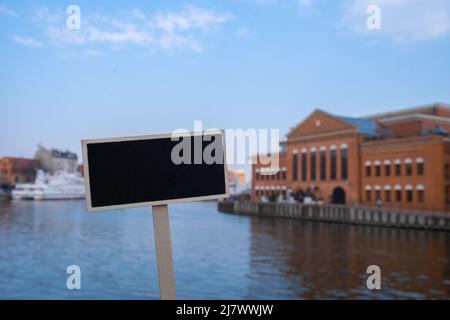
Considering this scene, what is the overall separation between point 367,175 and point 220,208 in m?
38.5

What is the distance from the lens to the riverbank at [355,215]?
47250mm

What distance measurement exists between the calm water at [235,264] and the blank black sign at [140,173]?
16.6 meters

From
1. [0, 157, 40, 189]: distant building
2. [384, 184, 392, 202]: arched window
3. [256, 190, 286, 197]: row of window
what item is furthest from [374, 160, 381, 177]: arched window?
[0, 157, 40, 189]: distant building

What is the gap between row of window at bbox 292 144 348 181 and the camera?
63.6 meters

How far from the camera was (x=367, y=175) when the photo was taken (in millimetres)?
60312

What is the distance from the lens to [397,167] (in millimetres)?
56125

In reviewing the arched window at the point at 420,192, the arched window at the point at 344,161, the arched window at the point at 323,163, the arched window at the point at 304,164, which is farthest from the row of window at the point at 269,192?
the arched window at the point at 420,192

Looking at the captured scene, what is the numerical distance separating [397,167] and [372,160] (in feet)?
13.0

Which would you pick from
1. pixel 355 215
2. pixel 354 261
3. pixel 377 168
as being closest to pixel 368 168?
pixel 377 168

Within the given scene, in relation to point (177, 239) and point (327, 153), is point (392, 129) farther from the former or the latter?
point (177, 239)

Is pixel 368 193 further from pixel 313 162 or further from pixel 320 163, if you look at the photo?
pixel 313 162

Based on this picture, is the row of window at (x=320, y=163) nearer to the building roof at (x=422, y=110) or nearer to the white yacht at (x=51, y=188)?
the building roof at (x=422, y=110)

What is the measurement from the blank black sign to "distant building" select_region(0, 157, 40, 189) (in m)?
156
